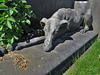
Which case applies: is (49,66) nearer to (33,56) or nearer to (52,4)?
(33,56)

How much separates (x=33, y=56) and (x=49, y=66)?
0.48 metres

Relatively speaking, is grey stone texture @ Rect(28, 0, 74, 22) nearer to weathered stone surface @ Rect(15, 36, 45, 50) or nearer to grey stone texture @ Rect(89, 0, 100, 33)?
weathered stone surface @ Rect(15, 36, 45, 50)

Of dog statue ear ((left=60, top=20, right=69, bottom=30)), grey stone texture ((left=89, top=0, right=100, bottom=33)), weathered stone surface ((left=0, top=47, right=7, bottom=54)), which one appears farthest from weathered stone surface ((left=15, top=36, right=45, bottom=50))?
grey stone texture ((left=89, top=0, right=100, bottom=33))

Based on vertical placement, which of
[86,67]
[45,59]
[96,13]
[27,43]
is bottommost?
[86,67]

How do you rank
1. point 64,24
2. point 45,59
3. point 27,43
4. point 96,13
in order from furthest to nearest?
point 96,13
point 64,24
point 27,43
point 45,59

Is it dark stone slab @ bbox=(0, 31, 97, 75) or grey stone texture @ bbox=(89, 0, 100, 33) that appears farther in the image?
grey stone texture @ bbox=(89, 0, 100, 33)

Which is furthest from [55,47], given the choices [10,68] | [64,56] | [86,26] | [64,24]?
[86,26]

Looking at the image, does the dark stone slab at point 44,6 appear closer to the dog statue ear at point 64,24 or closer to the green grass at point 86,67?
the dog statue ear at point 64,24

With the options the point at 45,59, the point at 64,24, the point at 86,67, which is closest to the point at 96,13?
the point at 64,24

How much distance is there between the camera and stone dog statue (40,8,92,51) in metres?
2.86

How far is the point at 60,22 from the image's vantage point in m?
3.07

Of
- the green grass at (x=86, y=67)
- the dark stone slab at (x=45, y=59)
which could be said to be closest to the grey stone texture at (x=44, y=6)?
the dark stone slab at (x=45, y=59)

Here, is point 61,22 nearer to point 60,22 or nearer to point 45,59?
point 60,22

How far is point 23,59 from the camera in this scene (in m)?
2.31
